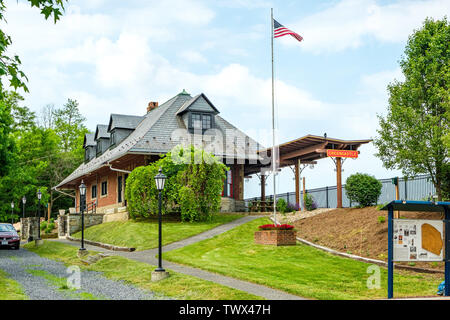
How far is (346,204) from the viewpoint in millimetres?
26516

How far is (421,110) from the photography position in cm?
2092

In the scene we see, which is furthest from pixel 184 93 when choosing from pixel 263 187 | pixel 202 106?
pixel 263 187

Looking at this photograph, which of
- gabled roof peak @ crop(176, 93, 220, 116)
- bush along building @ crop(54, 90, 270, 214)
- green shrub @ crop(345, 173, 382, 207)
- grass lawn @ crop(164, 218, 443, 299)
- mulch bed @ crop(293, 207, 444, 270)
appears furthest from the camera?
gabled roof peak @ crop(176, 93, 220, 116)

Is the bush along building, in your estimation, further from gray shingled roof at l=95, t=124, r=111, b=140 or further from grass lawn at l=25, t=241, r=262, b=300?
grass lawn at l=25, t=241, r=262, b=300

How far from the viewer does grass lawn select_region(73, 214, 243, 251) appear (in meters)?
21.9

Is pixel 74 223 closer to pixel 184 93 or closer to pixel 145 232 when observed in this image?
pixel 145 232

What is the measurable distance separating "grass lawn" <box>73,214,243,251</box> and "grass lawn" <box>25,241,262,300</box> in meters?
3.05

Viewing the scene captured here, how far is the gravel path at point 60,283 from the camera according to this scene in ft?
36.5

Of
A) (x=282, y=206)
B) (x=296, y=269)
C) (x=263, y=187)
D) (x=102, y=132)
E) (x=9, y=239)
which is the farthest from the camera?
(x=102, y=132)

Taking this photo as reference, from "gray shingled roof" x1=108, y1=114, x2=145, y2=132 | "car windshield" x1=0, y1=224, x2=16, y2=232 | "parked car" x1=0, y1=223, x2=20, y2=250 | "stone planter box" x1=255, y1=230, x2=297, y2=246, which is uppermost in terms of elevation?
"gray shingled roof" x1=108, y1=114, x2=145, y2=132

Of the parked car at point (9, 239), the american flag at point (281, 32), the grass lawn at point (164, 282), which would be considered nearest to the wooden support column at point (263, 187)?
the american flag at point (281, 32)

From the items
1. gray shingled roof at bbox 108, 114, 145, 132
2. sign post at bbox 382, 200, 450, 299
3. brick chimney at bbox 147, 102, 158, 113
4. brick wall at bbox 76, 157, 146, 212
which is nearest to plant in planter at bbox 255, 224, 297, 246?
sign post at bbox 382, 200, 450, 299

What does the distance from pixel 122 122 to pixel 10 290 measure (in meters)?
26.0
